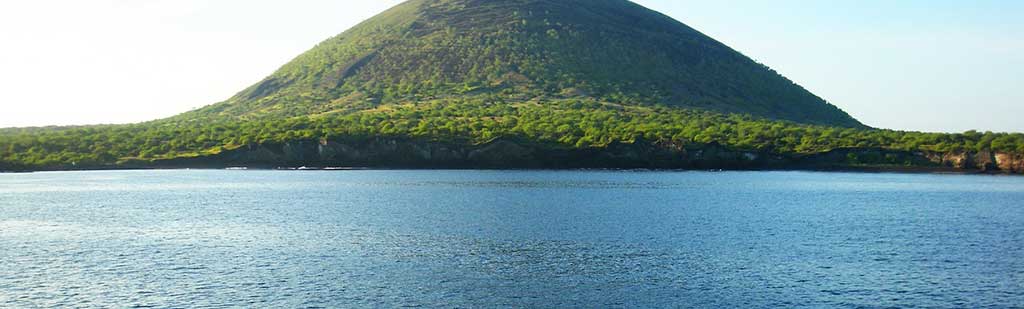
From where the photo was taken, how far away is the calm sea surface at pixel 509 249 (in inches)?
2281

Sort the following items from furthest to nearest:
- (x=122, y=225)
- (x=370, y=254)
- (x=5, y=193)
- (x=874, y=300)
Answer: (x=5, y=193)
(x=122, y=225)
(x=370, y=254)
(x=874, y=300)

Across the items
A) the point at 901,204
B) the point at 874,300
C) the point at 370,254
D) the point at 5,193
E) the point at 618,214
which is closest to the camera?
the point at 874,300

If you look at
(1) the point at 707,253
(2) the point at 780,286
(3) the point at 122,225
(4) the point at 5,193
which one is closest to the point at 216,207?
(3) the point at 122,225

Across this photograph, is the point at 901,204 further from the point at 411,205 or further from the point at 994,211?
the point at 411,205

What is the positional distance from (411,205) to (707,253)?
55020mm

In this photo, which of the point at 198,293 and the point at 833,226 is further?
the point at 833,226

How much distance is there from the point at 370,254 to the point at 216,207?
5171cm

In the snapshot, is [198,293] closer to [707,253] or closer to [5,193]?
[707,253]

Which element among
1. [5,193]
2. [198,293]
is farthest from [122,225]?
[5,193]

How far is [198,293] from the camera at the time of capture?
2295 inches

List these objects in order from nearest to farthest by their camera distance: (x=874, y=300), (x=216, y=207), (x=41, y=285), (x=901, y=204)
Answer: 1. (x=874, y=300)
2. (x=41, y=285)
3. (x=216, y=207)
4. (x=901, y=204)

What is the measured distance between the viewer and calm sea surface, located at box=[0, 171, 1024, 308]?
5794 cm

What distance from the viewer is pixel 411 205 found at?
124 metres

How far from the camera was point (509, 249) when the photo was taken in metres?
78.4
